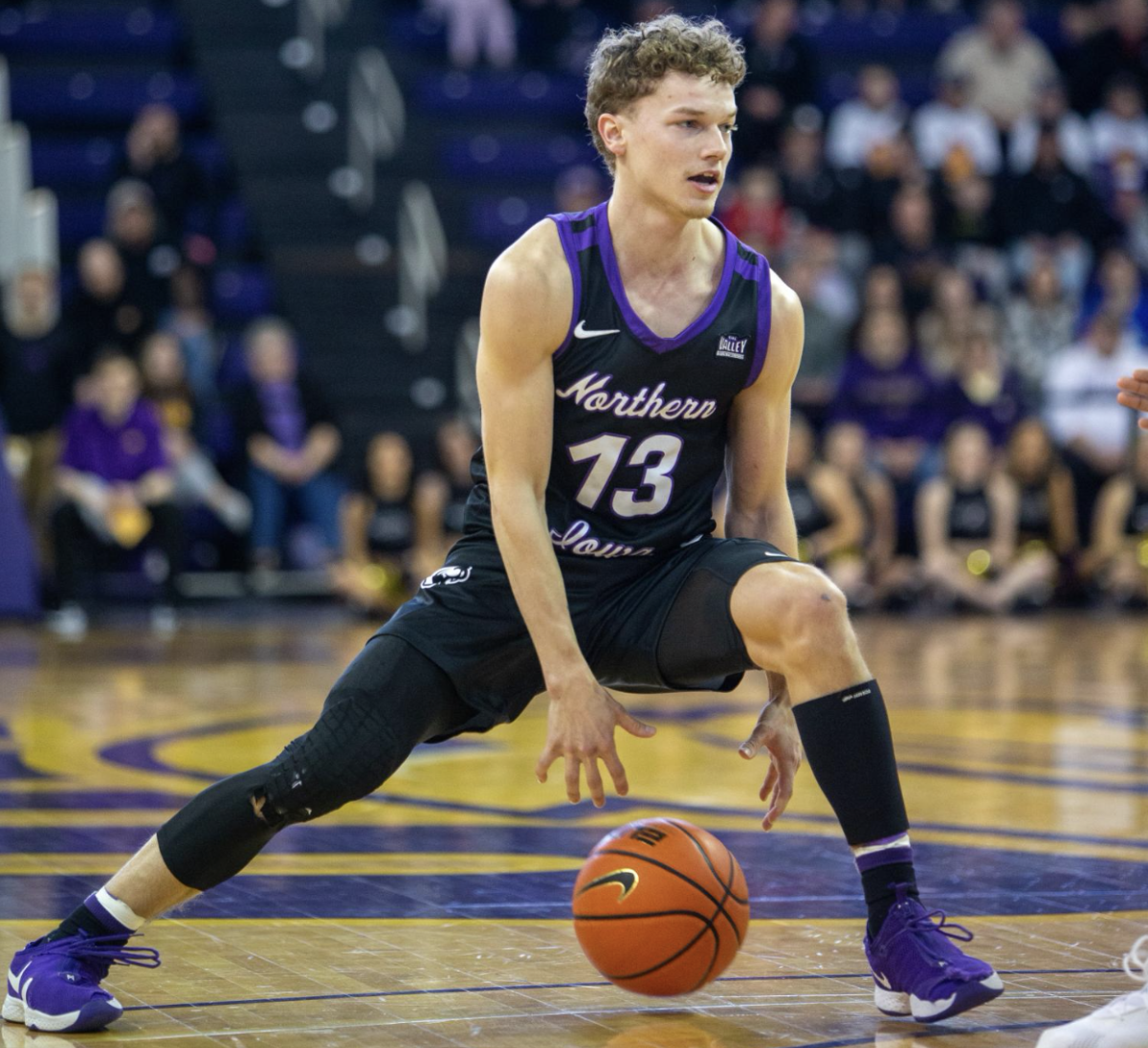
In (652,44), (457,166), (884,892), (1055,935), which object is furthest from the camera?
(457,166)

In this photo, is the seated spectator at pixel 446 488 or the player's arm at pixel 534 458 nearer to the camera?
the player's arm at pixel 534 458

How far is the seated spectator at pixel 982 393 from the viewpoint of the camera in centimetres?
1401

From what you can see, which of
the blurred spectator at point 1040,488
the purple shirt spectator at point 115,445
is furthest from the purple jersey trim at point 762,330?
the blurred spectator at point 1040,488

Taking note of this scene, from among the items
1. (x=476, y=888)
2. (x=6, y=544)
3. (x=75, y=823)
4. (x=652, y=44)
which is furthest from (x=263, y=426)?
(x=652, y=44)

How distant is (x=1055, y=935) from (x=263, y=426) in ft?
32.4

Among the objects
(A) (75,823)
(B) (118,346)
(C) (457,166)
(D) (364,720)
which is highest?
(C) (457,166)

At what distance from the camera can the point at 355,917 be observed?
14.4 ft

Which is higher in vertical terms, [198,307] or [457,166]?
[457,166]

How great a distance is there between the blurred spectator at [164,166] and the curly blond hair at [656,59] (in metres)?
11.2

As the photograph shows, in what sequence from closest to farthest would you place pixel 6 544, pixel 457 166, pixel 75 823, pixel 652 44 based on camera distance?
pixel 652 44, pixel 75 823, pixel 6 544, pixel 457 166

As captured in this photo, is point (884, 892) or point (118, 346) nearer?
point (884, 892)

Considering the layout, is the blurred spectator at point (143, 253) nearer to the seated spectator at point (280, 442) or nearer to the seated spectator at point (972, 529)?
the seated spectator at point (280, 442)

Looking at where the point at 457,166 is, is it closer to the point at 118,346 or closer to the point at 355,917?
the point at 118,346

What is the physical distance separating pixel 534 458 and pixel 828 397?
10569 millimetres
